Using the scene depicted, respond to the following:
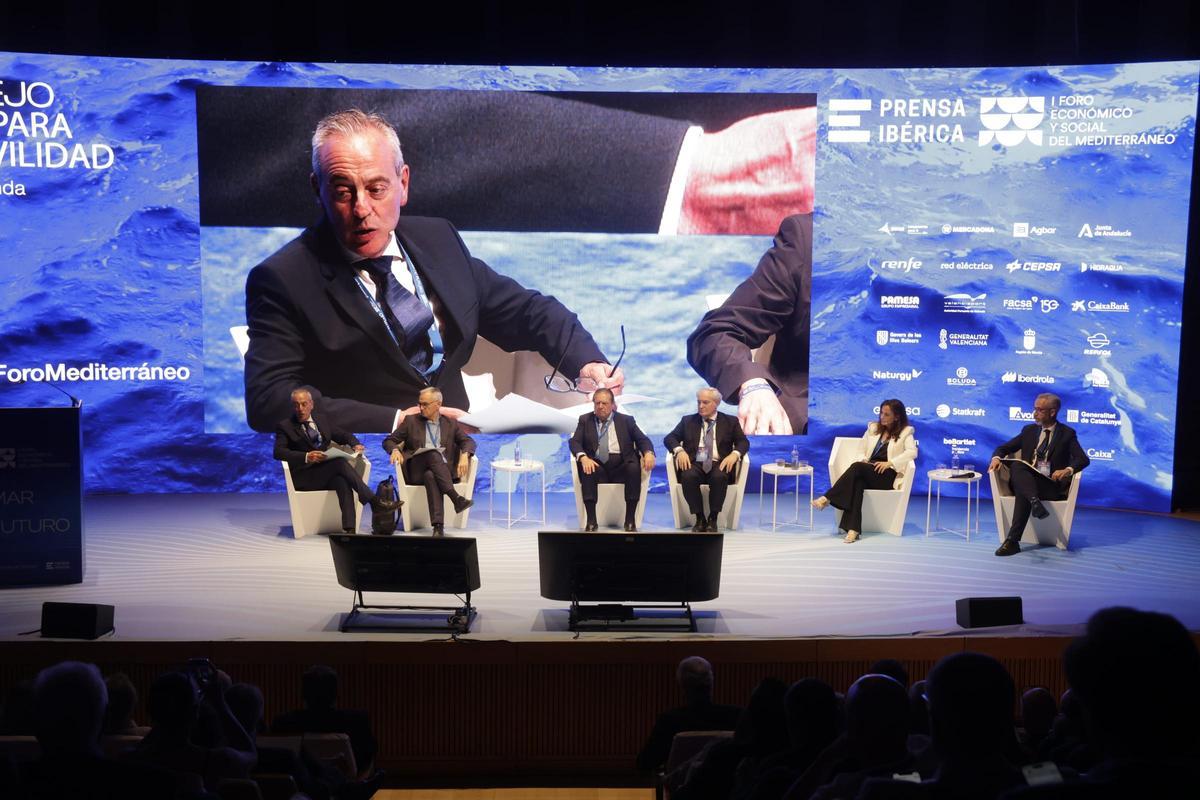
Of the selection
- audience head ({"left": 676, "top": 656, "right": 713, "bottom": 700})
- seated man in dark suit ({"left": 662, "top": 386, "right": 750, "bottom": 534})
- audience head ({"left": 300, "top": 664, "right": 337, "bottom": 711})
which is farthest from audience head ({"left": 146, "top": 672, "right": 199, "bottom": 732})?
seated man in dark suit ({"left": 662, "top": 386, "right": 750, "bottom": 534})

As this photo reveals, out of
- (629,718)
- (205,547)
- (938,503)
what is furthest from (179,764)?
(938,503)

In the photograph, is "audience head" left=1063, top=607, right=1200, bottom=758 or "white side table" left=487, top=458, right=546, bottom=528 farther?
"white side table" left=487, top=458, right=546, bottom=528

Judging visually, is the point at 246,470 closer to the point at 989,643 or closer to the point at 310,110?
the point at 310,110

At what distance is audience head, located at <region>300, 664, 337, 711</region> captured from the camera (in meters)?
3.35

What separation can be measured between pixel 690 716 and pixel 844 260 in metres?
5.63

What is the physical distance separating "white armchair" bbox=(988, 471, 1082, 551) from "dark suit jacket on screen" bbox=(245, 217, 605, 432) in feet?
11.4

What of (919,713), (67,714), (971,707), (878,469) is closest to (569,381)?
(878,469)

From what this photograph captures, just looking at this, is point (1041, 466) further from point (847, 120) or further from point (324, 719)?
point (324, 719)

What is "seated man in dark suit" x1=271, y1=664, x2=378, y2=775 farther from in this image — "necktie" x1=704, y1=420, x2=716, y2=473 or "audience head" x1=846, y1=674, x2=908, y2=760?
"necktie" x1=704, y1=420, x2=716, y2=473

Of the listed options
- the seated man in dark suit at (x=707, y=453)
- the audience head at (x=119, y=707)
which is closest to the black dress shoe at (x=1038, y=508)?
the seated man in dark suit at (x=707, y=453)

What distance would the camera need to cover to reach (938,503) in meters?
8.21

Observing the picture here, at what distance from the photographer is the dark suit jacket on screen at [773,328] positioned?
8.34m

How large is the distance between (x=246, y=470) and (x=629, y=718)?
16.6 ft

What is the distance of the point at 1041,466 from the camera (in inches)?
264
